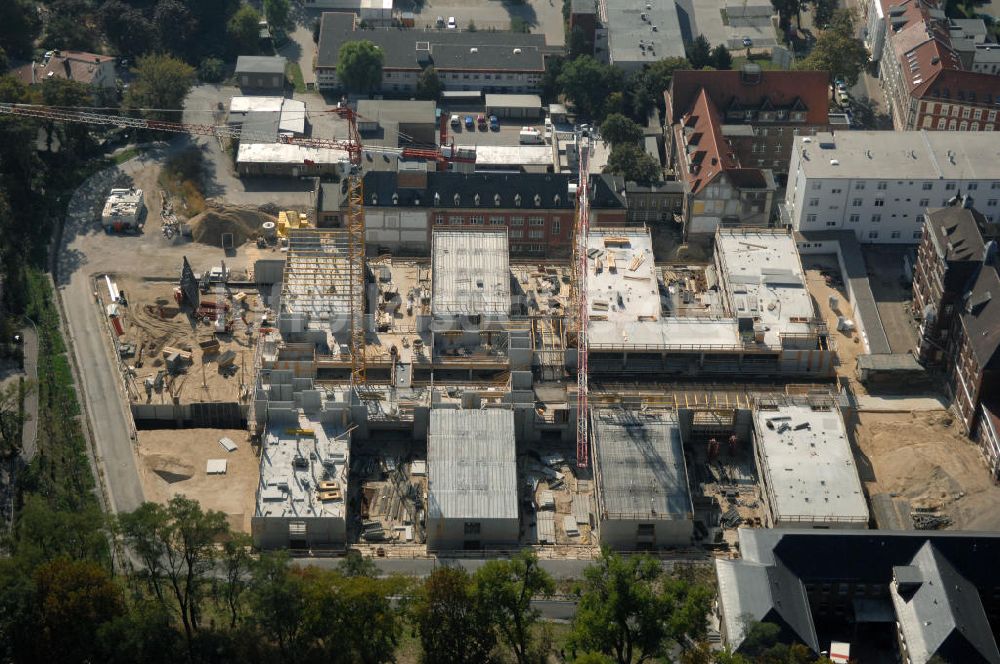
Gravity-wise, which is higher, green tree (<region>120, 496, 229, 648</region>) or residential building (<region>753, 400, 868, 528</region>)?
residential building (<region>753, 400, 868, 528</region>)

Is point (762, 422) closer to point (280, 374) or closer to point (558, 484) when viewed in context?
point (558, 484)

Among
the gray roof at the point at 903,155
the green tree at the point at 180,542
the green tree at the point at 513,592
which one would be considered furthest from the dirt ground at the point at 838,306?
the green tree at the point at 180,542

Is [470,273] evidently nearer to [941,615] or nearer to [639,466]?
[639,466]

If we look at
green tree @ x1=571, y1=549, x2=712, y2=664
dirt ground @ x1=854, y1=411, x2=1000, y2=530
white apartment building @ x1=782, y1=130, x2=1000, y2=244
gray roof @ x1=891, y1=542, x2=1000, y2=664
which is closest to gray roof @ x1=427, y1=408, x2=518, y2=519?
green tree @ x1=571, y1=549, x2=712, y2=664

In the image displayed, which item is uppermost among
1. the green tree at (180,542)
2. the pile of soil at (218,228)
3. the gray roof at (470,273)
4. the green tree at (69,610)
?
the pile of soil at (218,228)

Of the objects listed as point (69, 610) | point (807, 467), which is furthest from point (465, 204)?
point (69, 610)

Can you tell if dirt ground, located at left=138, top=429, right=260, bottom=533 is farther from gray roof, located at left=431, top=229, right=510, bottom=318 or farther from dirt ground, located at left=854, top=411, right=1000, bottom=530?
dirt ground, located at left=854, top=411, right=1000, bottom=530

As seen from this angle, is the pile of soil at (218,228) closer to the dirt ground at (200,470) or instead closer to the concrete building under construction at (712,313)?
the dirt ground at (200,470)
